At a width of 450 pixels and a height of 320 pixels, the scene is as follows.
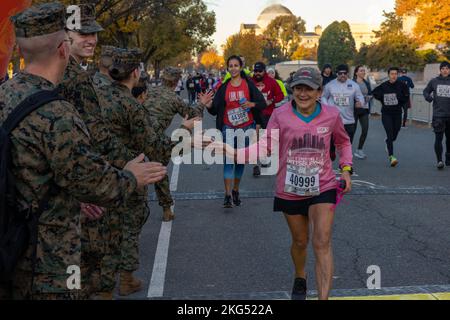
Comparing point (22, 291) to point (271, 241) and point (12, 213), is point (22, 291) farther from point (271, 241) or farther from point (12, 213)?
point (271, 241)

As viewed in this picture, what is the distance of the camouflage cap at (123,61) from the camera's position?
173 inches

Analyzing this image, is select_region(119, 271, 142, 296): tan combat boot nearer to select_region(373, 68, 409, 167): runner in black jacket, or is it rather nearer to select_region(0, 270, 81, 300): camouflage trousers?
select_region(0, 270, 81, 300): camouflage trousers

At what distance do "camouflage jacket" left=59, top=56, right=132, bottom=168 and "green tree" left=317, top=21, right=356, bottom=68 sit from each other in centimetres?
10888

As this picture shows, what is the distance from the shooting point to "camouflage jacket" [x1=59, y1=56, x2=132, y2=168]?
3380 millimetres

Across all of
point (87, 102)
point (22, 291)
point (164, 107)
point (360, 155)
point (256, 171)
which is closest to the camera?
point (22, 291)

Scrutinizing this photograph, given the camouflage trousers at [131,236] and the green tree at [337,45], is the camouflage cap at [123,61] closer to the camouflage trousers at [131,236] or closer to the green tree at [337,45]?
the camouflage trousers at [131,236]

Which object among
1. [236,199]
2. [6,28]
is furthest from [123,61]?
[6,28]

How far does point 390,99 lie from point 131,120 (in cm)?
871

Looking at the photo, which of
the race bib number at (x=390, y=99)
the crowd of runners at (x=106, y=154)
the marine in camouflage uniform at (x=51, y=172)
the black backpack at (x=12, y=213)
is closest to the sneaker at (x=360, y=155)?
the race bib number at (x=390, y=99)

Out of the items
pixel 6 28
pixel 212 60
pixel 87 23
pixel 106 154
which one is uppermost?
pixel 212 60

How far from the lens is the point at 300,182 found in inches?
171

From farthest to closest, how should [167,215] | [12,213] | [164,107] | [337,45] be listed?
[337,45] → [167,215] → [164,107] → [12,213]

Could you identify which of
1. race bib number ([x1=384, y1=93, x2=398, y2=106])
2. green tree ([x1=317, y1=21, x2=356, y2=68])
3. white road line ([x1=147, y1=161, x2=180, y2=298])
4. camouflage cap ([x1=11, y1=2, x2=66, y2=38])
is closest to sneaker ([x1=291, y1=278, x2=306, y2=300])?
white road line ([x1=147, y1=161, x2=180, y2=298])

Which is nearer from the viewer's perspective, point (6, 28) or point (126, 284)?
point (126, 284)
